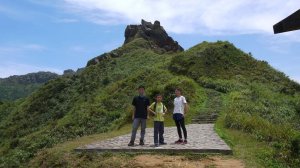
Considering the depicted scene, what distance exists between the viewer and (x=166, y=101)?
99.1 feet

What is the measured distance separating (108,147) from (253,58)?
1507 inches

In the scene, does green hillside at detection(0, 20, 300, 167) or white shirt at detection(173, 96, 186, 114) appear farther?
green hillside at detection(0, 20, 300, 167)

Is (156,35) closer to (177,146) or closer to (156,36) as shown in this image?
(156,36)

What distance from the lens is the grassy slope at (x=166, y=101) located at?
17.9 m

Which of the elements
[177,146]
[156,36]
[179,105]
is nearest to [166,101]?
[179,105]

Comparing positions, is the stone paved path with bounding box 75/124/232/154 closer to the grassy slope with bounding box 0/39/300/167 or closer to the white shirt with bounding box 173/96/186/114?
the grassy slope with bounding box 0/39/300/167

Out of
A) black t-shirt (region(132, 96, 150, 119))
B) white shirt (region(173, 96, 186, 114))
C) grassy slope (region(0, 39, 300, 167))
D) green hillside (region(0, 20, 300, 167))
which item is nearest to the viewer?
black t-shirt (region(132, 96, 150, 119))

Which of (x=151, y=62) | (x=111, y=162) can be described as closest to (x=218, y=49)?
(x=151, y=62)

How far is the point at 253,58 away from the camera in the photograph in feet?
168

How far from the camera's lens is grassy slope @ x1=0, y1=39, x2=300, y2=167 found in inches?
706

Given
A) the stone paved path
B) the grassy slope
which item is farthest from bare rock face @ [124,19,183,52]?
the stone paved path

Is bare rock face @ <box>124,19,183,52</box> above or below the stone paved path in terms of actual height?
above

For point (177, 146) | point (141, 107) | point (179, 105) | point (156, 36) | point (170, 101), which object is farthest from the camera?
point (156, 36)

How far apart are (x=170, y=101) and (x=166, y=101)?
358mm
